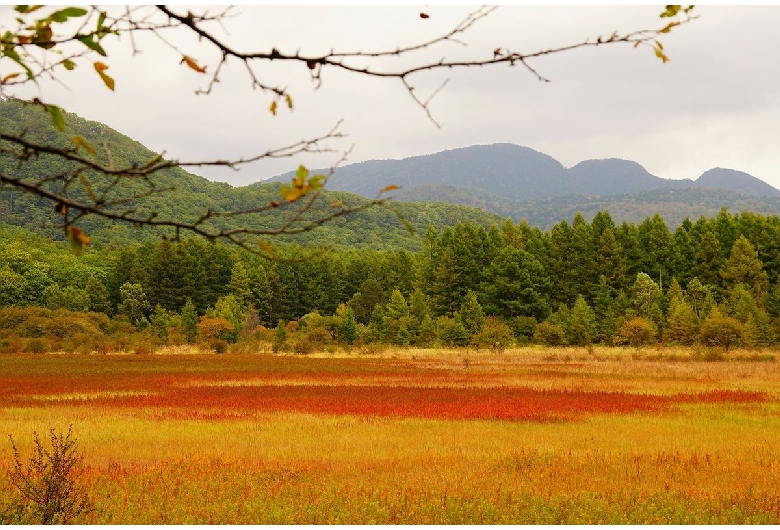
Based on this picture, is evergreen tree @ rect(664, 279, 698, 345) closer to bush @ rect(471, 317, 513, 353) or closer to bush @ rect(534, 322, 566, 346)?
bush @ rect(534, 322, 566, 346)

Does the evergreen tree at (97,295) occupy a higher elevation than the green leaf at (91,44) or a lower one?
lower

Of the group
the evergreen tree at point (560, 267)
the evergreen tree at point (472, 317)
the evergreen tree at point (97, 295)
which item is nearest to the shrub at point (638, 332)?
the evergreen tree at point (472, 317)

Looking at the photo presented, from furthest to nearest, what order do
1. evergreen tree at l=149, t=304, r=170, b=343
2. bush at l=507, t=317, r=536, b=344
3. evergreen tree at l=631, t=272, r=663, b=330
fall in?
bush at l=507, t=317, r=536, b=344
evergreen tree at l=149, t=304, r=170, b=343
evergreen tree at l=631, t=272, r=663, b=330

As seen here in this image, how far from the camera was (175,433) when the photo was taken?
51.7 feet

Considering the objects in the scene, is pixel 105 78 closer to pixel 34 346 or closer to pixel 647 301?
pixel 34 346

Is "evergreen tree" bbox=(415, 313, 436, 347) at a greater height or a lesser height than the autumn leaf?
lesser

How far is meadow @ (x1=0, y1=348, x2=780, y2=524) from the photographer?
27.9ft

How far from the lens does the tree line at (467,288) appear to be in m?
59.1

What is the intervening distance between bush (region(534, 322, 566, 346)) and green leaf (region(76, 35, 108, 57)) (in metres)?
58.3

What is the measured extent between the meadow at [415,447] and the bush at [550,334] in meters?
26.9

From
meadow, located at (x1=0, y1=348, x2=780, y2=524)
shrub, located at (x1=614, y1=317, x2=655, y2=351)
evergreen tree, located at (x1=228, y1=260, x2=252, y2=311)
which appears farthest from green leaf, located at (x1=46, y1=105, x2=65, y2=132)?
evergreen tree, located at (x1=228, y1=260, x2=252, y2=311)

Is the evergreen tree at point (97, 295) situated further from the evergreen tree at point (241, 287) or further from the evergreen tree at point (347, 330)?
the evergreen tree at point (347, 330)

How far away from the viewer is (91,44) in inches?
89.9

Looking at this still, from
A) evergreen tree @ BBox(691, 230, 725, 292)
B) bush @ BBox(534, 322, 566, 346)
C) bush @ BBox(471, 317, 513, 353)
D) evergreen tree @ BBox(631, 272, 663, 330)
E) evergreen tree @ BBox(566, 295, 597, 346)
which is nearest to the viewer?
evergreen tree @ BBox(631, 272, 663, 330)
